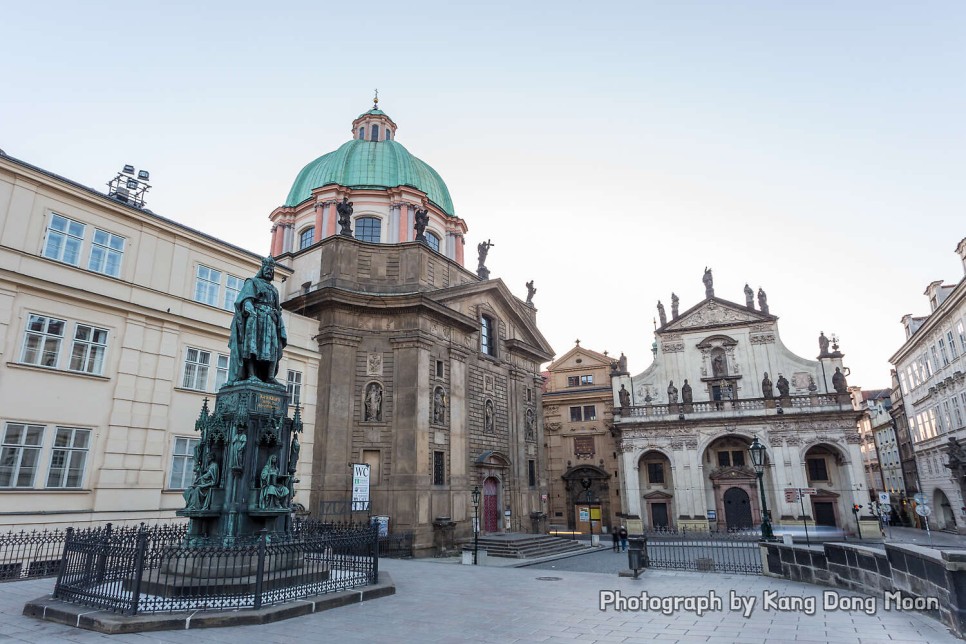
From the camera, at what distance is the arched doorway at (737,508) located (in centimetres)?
4000

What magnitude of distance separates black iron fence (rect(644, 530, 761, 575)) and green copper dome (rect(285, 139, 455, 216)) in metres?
24.3

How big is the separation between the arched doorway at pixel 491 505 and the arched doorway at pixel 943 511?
3252 cm

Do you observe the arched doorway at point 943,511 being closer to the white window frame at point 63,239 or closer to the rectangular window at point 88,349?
the rectangular window at point 88,349

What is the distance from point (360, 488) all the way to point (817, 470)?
33.9 meters

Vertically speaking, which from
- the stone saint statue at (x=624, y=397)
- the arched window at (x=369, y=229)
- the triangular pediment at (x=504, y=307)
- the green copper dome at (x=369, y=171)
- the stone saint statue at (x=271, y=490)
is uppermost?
the green copper dome at (x=369, y=171)

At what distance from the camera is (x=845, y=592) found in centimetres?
1309

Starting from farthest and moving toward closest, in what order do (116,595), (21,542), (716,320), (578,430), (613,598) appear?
(578,430)
(716,320)
(21,542)
(613,598)
(116,595)

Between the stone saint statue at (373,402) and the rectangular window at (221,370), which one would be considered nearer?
the rectangular window at (221,370)

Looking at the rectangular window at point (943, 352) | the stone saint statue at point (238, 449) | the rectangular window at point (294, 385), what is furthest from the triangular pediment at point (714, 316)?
the stone saint statue at point (238, 449)

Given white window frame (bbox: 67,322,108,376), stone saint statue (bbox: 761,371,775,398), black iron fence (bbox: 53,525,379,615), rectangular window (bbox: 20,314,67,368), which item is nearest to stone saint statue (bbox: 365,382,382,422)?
white window frame (bbox: 67,322,108,376)

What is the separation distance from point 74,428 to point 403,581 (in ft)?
38.5

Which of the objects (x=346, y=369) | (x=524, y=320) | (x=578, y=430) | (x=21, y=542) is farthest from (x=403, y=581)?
(x=578, y=430)

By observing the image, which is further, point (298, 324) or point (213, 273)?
point (298, 324)

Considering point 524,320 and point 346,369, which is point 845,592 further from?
point 524,320
